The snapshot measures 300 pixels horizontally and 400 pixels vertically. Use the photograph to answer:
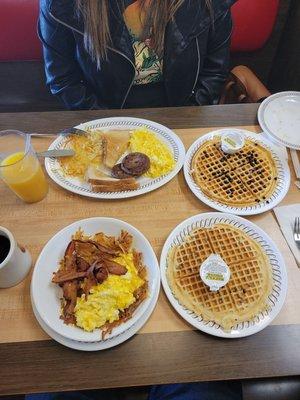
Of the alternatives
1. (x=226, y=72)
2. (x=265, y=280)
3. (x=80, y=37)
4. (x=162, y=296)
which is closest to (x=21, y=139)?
(x=80, y=37)

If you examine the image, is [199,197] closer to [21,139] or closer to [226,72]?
[21,139]

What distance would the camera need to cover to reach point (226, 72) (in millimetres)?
1855

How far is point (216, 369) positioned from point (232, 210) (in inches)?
20.5

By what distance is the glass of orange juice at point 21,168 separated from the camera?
3.60 feet

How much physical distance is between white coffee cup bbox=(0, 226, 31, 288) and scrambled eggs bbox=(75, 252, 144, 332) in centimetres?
21

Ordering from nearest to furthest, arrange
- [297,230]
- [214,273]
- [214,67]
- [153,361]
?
[153,361], [214,273], [297,230], [214,67]

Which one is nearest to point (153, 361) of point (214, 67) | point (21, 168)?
point (21, 168)

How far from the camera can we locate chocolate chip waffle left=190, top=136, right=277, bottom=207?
1.20m

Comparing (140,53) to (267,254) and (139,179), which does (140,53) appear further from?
(267,254)

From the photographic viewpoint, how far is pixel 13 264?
94 cm

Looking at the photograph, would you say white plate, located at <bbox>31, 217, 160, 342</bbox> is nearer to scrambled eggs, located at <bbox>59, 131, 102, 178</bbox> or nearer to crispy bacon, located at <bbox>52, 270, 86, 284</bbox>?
crispy bacon, located at <bbox>52, 270, 86, 284</bbox>

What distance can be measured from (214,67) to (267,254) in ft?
3.91

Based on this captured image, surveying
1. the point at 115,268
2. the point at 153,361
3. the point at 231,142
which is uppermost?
the point at 231,142

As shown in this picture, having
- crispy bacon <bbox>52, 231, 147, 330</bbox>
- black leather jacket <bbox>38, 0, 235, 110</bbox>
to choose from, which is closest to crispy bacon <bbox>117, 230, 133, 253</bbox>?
crispy bacon <bbox>52, 231, 147, 330</bbox>
